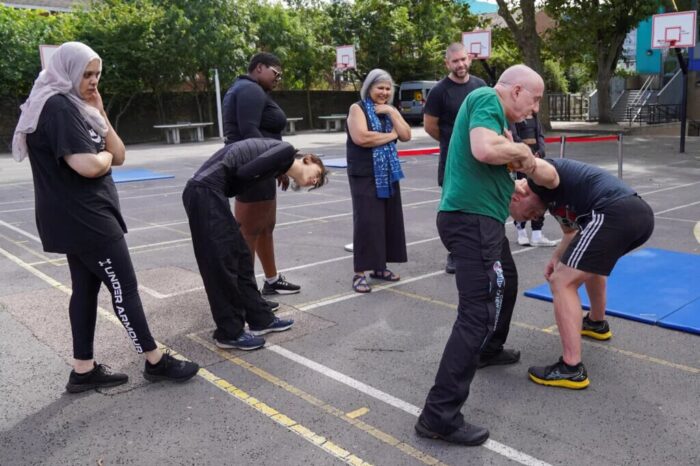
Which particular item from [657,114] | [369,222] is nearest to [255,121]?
[369,222]

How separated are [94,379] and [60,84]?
1600 millimetres

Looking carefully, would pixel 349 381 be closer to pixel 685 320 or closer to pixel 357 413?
pixel 357 413

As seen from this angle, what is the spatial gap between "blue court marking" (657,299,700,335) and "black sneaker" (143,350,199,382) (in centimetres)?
305

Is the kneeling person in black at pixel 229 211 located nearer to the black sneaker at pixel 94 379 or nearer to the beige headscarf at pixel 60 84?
the black sneaker at pixel 94 379

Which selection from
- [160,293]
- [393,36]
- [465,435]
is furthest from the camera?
[393,36]

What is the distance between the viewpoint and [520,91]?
3.03m

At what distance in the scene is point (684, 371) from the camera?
3.73 metres

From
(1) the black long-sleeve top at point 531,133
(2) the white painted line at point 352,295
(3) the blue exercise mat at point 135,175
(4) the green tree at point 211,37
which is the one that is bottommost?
(2) the white painted line at point 352,295

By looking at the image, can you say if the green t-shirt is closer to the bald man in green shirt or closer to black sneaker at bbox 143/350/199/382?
the bald man in green shirt

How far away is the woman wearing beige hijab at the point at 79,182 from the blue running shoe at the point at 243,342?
0.65 m

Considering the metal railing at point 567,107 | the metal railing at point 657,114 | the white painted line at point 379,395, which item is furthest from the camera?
the metal railing at point 567,107

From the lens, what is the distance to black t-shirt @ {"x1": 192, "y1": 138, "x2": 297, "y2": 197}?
3844 mm

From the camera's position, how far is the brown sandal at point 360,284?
5.40 metres

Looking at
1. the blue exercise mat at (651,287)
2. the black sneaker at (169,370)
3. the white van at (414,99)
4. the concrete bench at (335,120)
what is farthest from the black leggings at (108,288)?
the white van at (414,99)
